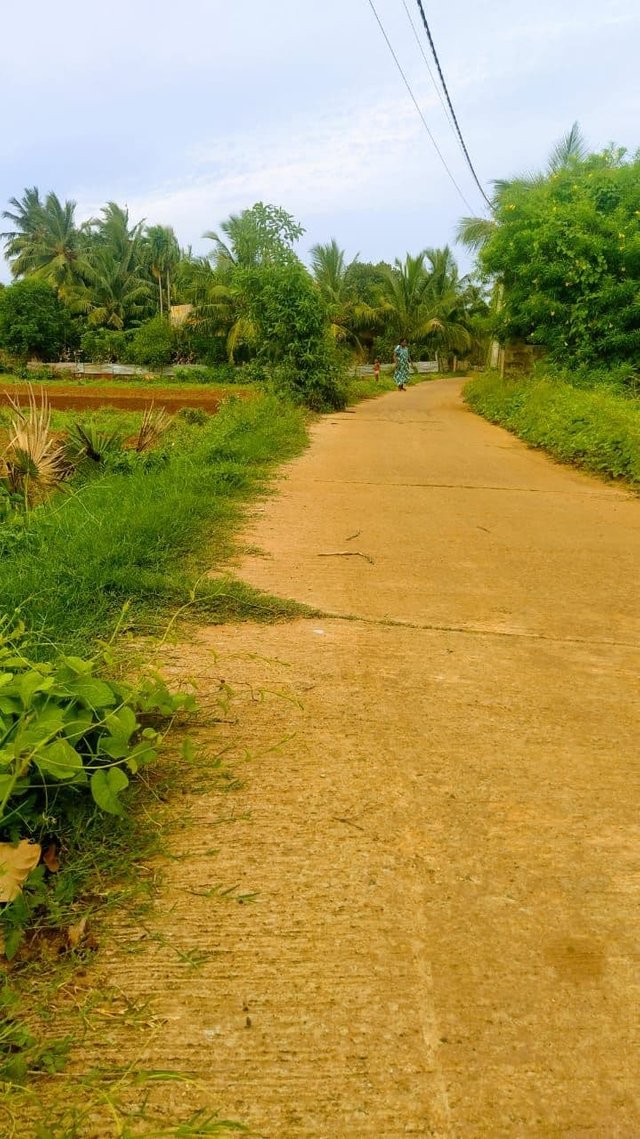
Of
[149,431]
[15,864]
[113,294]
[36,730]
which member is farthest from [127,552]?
[113,294]

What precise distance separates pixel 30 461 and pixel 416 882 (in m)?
5.10

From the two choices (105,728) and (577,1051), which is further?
(105,728)

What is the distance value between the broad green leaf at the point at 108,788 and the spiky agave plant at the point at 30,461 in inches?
174

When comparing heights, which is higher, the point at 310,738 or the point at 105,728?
the point at 105,728

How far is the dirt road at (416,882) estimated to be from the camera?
138cm

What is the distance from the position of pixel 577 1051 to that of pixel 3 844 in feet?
3.88

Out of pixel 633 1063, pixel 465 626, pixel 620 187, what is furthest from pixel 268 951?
pixel 620 187

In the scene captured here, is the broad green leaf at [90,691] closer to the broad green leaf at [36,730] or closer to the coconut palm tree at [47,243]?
the broad green leaf at [36,730]

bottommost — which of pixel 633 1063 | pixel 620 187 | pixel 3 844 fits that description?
pixel 633 1063

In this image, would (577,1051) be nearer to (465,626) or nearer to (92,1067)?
(92,1067)

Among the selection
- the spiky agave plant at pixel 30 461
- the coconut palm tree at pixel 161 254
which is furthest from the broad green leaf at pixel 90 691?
the coconut palm tree at pixel 161 254

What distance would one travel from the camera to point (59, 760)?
1774 millimetres

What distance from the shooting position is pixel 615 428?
8.31 m

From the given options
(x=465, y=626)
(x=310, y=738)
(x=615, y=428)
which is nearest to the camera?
(x=310, y=738)
